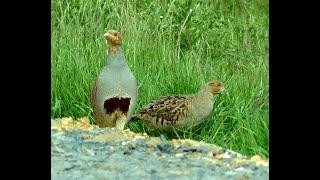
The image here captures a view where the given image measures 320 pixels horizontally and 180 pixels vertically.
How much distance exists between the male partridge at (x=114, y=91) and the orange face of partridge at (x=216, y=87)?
0.39m

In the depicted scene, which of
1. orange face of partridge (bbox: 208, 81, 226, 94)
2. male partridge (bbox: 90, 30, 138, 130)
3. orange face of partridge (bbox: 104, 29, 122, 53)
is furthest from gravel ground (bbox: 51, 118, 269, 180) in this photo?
orange face of partridge (bbox: 104, 29, 122, 53)

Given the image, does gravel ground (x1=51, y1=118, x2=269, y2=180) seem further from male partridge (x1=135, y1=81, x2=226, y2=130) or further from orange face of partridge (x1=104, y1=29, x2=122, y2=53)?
orange face of partridge (x1=104, y1=29, x2=122, y2=53)

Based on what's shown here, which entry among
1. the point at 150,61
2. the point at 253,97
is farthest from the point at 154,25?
the point at 253,97

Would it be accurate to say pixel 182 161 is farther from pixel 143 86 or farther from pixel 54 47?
pixel 54 47

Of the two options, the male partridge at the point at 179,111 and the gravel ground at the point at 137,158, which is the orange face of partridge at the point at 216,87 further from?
the gravel ground at the point at 137,158

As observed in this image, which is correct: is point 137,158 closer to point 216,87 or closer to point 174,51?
point 216,87

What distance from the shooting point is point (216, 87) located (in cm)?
611

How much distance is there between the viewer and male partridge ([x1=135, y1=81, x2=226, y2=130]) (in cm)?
605

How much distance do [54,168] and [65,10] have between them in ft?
3.19

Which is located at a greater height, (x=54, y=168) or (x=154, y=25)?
(x=154, y=25)

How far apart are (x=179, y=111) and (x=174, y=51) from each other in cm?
40

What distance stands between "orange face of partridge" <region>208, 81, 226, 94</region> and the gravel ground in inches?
11.5

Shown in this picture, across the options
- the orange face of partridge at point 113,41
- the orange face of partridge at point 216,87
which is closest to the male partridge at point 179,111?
the orange face of partridge at point 216,87
